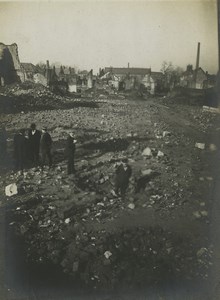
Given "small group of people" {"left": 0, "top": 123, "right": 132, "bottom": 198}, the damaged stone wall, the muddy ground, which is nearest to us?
the muddy ground

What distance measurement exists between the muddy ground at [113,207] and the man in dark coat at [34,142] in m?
0.06

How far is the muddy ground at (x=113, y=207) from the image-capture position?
2.37 metres

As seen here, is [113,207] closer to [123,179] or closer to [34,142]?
[123,179]

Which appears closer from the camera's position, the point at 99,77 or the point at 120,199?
the point at 120,199

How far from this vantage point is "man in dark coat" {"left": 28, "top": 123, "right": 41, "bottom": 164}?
263 centimetres

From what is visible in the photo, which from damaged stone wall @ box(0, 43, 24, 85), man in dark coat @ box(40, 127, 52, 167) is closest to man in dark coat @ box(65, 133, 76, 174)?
man in dark coat @ box(40, 127, 52, 167)

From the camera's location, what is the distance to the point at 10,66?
8.65 feet

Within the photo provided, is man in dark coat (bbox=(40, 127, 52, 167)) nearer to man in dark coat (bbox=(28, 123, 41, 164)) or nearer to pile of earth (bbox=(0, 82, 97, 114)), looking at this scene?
man in dark coat (bbox=(28, 123, 41, 164))

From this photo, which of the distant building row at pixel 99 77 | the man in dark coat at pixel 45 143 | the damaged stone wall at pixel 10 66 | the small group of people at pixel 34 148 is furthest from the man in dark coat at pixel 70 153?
the damaged stone wall at pixel 10 66

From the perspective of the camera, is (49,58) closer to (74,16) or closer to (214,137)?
(74,16)

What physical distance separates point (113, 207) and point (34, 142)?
91 cm

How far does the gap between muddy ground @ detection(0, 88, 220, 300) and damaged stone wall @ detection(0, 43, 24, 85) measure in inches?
5.3

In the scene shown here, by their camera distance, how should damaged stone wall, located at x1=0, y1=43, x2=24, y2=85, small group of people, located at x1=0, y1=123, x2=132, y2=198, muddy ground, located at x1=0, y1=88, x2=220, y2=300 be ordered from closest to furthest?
muddy ground, located at x1=0, y1=88, x2=220, y2=300, damaged stone wall, located at x1=0, y1=43, x2=24, y2=85, small group of people, located at x1=0, y1=123, x2=132, y2=198

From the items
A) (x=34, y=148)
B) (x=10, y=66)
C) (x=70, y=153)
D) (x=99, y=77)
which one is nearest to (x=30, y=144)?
(x=34, y=148)
